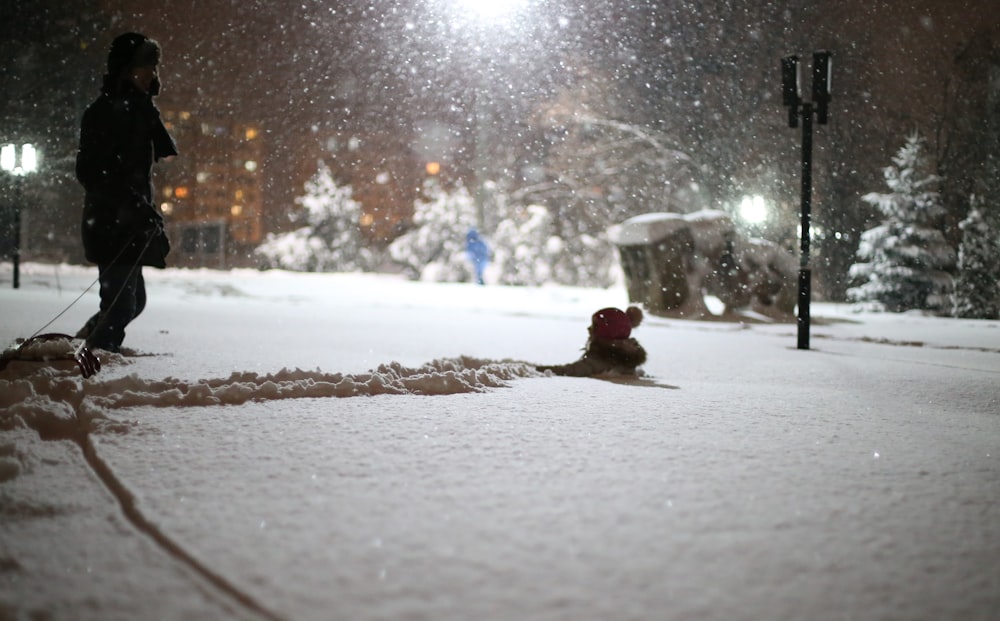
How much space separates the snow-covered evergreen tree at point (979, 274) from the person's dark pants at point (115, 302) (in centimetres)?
1300

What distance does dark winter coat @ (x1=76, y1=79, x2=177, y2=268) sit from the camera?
436 centimetres

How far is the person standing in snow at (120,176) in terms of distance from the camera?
14.3ft

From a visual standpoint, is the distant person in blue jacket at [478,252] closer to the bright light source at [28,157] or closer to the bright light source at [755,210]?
the bright light source at [755,210]

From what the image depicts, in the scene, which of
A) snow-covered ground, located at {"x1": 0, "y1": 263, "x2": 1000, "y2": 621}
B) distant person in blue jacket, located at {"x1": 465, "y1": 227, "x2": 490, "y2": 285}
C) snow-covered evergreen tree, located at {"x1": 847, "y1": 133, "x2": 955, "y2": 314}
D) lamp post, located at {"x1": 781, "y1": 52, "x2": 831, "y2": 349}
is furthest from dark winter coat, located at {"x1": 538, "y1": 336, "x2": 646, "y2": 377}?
distant person in blue jacket, located at {"x1": 465, "y1": 227, "x2": 490, "y2": 285}

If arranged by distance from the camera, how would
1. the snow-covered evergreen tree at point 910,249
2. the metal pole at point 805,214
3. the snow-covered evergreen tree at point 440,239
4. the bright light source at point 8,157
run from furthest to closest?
the snow-covered evergreen tree at point 440,239
the snow-covered evergreen tree at point 910,249
the bright light source at point 8,157
the metal pole at point 805,214

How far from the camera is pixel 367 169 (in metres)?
23.6

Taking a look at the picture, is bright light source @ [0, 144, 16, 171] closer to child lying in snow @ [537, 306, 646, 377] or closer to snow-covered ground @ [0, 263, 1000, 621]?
snow-covered ground @ [0, 263, 1000, 621]

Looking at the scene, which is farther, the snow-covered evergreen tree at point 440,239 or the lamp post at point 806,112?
the snow-covered evergreen tree at point 440,239

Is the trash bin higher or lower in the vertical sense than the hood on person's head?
lower

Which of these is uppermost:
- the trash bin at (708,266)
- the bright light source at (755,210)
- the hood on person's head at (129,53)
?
the bright light source at (755,210)

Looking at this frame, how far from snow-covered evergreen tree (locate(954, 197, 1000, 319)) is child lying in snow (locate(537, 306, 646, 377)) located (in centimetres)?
1084

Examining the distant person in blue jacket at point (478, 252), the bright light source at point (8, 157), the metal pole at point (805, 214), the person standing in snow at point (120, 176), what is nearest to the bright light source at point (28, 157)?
the bright light source at point (8, 157)

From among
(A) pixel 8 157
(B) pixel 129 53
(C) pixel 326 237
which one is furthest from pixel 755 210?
(C) pixel 326 237

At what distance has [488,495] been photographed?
1906 millimetres
